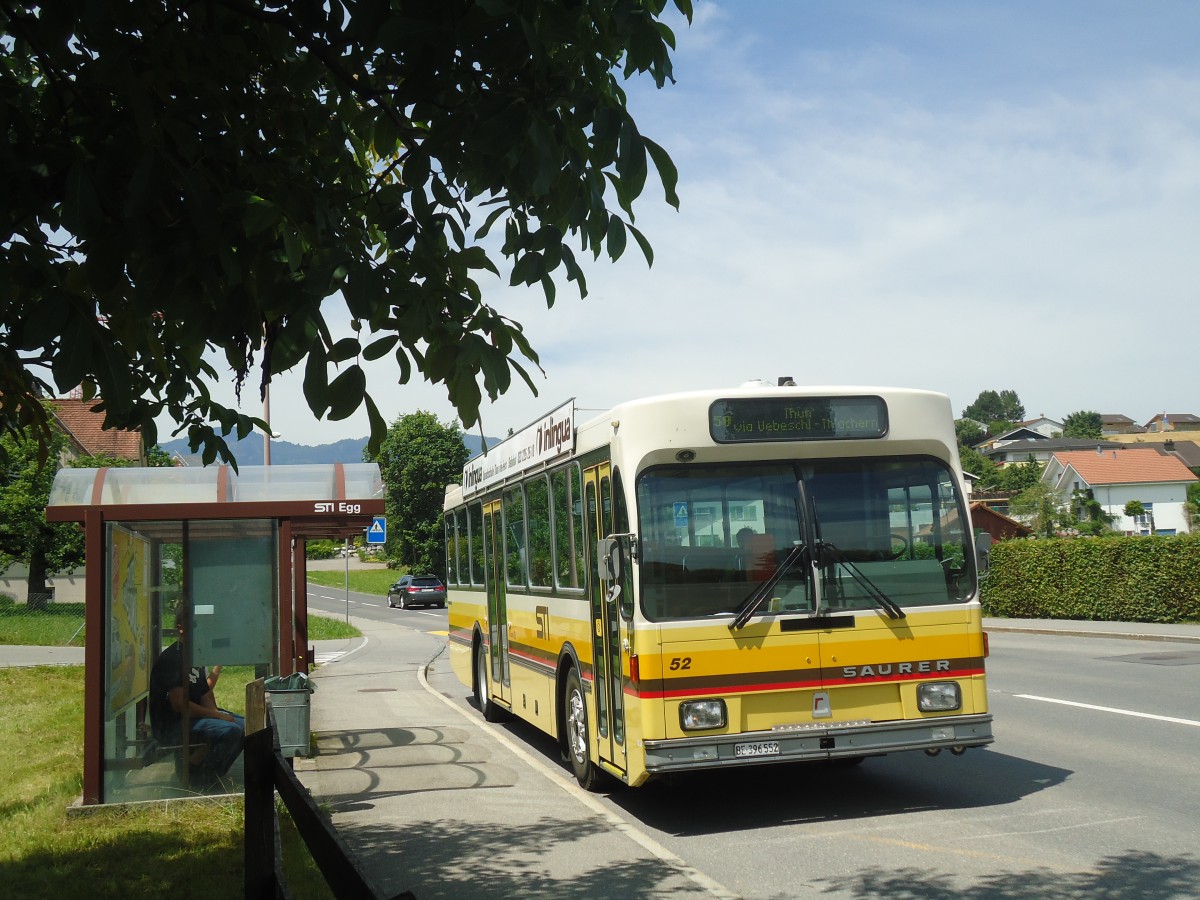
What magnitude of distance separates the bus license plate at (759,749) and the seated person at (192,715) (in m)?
4.63

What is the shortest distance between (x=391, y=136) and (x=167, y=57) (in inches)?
38.5

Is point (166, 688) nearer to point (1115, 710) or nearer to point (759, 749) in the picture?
point (759, 749)

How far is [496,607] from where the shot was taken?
14336mm

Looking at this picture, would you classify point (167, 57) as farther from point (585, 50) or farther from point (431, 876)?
point (431, 876)

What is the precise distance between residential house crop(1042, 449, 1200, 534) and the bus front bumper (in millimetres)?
90710

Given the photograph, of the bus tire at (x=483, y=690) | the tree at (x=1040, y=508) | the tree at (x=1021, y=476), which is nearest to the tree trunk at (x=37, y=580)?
the bus tire at (x=483, y=690)

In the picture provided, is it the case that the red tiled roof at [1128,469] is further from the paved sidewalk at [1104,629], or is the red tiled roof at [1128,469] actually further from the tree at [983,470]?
the paved sidewalk at [1104,629]

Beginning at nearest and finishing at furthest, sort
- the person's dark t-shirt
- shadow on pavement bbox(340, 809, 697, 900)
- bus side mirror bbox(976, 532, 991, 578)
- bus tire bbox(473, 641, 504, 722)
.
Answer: shadow on pavement bbox(340, 809, 697, 900) < bus side mirror bbox(976, 532, 991, 578) < the person's dark t-shirt < bus tire bbox(473, 641, 504, 722)

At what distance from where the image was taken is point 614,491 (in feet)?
A: 29.3

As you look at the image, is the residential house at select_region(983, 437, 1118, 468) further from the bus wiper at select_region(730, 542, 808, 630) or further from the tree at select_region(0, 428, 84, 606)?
the bus wiper at select_region(730, 542, 808, 630)

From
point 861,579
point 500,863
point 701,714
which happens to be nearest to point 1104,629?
point 861,579

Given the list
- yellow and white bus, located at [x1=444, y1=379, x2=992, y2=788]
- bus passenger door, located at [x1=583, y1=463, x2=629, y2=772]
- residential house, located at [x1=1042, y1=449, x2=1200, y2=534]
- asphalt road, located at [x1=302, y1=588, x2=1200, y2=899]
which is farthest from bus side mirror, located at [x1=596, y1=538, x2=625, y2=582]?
residential house, located at [x1=1042, y1=449, x2=1200, y2=534]

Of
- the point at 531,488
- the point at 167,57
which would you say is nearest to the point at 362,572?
the point at 531,488

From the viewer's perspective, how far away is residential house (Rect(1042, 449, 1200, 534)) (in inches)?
3789
